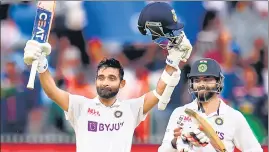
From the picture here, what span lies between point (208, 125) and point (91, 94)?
5.61 meters

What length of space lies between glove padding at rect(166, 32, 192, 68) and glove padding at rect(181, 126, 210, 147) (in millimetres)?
602

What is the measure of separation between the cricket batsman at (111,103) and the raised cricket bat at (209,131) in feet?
0.88

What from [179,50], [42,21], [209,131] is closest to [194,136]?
[209,131]

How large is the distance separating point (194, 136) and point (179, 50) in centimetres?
74

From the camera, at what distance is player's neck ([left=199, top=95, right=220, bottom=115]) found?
23.2ft

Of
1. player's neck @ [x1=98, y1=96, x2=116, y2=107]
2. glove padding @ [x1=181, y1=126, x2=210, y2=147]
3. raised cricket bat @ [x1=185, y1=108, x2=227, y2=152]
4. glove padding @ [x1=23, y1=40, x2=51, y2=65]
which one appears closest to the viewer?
glove padding @ [x1=23, y1=40, x2=51, y2=65]

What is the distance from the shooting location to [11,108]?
12.5 m

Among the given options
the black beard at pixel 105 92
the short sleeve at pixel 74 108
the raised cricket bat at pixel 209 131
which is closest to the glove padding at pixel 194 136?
the raised cricket bat at pixel 209 131

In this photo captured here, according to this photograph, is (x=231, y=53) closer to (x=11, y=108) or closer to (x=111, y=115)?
(x=11, y=108)

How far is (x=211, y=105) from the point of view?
23.2 ft

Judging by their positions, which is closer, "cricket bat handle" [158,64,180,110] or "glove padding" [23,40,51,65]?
"glove padding" [23,40,51,65]

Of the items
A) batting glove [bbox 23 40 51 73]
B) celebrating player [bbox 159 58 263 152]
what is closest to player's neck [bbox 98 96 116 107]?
celebrating player [bbox 159 58 263 152]

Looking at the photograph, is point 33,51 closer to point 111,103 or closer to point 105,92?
point 105,92

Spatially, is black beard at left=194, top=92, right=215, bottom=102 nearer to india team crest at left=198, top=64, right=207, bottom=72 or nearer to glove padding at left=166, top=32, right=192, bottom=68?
india team crest at left=198, top=64, right=207, bottom=72
